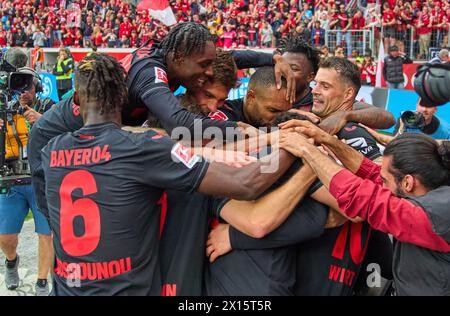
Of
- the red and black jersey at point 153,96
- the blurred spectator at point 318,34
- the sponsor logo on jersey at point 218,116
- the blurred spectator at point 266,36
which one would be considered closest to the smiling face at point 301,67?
the sponsor logo on jersey at point 218,116

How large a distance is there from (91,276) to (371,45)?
17.5m

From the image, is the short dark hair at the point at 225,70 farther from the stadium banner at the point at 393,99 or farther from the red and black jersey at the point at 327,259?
the stadium banner at the point at 393,99

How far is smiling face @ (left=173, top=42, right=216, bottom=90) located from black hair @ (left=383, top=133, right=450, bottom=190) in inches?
50.5

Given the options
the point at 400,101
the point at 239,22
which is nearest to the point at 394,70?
the point at 400,101

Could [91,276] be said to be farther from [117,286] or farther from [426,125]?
[426,125]

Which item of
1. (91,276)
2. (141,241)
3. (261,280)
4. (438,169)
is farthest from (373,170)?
(91,276)

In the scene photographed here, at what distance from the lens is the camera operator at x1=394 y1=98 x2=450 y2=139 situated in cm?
569

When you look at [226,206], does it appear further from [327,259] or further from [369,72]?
[369,72]

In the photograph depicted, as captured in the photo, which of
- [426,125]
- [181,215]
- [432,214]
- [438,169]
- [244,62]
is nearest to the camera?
[432,214]

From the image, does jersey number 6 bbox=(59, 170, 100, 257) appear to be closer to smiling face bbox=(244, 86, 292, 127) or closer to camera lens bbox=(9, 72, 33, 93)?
smiling face bbox=(244, 86, 292, 127)

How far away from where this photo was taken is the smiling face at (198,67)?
10.5 feet

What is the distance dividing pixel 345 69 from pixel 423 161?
1329 millimetres

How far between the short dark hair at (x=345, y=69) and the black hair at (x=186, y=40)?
2.75 feet

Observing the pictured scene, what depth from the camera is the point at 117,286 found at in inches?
91.5
